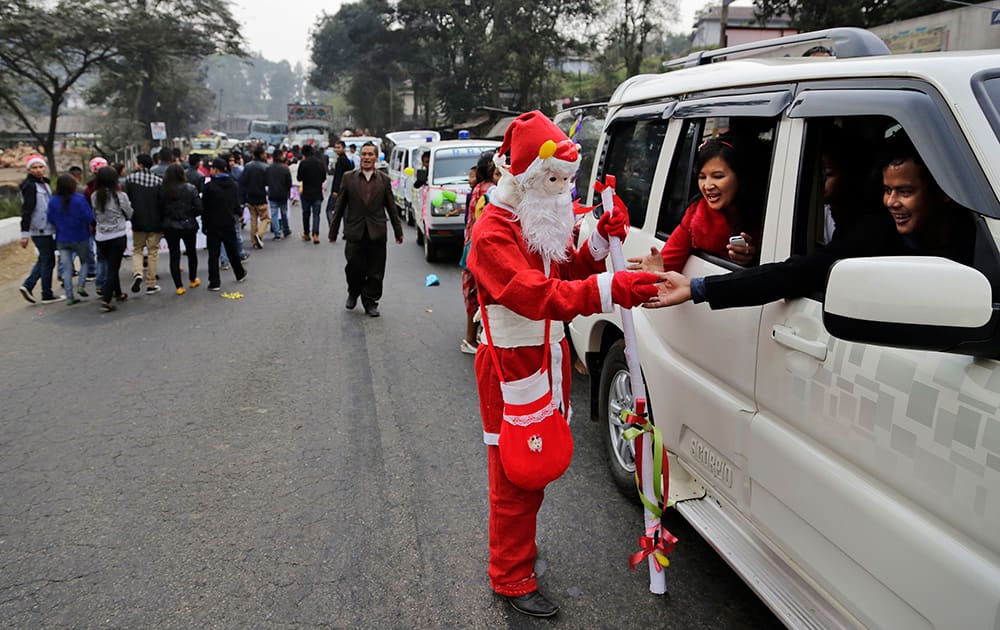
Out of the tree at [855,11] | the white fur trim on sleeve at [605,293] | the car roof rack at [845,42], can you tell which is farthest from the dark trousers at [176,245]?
the tree at [855,11]

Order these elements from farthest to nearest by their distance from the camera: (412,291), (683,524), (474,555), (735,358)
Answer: (412,291) < (683,524) < (474,555) < (735,358)

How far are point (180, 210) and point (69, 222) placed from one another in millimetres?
1278

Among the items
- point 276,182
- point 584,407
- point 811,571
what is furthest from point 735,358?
point 276,182

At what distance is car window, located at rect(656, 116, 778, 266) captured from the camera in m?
2.89

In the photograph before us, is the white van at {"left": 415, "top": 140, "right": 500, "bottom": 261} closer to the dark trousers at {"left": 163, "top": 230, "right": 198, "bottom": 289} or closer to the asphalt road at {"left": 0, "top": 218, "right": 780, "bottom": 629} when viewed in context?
the dark trousers at {"left": 163, "top": 230, "right": 198, "bottom": 289}

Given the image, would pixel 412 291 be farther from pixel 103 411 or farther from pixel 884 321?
pixel 884 321

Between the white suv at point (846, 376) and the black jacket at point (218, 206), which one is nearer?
the white suv at point (846, 376)

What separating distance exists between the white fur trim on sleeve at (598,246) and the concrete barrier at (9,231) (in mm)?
14358

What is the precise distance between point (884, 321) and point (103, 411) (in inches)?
217

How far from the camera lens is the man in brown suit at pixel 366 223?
26.8 ft

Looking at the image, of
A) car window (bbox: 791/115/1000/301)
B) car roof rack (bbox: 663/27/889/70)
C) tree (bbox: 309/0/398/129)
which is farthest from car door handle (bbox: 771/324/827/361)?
tree (bbox: 309/0/398/129)

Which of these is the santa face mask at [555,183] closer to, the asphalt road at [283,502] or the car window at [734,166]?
the car window at [734,166]

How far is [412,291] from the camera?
975 cm

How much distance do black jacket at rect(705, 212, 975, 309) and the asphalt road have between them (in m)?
1.47
